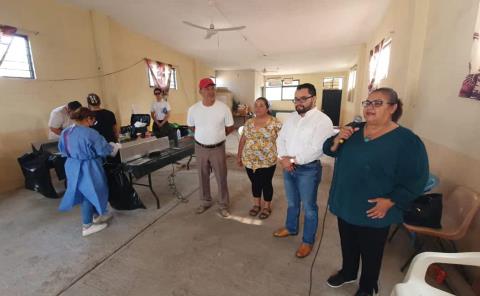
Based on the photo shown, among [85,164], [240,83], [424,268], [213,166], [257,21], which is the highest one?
[257,21]

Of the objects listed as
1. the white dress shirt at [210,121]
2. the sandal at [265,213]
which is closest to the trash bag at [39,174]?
the white dress shirt at [210,121]

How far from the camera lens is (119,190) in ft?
7.98

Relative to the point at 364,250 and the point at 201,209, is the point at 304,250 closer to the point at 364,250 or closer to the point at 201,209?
the point at 364,250

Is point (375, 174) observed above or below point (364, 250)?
above

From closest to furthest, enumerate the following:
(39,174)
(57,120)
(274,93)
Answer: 1. (39,174)
2. (57,120)
3. (274,93)

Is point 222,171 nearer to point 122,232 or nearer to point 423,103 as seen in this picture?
point 122,232

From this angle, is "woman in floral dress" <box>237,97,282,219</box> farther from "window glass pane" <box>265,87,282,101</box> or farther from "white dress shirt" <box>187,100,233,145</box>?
"window glass pane" <box>265,87,282,101</box>

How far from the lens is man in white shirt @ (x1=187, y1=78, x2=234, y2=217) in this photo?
226 centimetres

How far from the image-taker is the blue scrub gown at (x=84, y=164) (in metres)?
1.93

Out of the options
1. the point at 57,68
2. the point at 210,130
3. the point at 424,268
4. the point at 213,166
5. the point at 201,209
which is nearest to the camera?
the point at 424,268

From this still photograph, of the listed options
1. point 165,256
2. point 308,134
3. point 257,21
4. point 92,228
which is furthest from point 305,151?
point 257,21

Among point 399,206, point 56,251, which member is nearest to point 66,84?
point 56,251

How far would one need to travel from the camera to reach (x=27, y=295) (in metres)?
1.49

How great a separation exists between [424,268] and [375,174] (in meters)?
0.52
